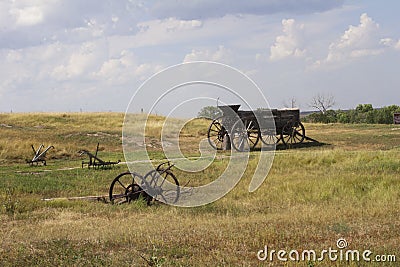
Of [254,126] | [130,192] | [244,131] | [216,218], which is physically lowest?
[216,218]

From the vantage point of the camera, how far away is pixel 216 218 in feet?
35.1

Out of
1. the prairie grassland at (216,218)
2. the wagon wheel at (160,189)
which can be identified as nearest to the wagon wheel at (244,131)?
the prairie grassland at (216,218)

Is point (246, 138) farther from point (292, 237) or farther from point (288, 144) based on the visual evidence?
point (292, 237)

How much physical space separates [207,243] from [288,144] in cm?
2132

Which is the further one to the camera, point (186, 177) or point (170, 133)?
point (170, 133)

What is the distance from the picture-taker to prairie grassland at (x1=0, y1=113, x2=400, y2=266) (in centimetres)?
685

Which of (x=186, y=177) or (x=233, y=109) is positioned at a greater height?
(x=233, y=109)

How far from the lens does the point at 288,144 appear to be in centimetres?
2827

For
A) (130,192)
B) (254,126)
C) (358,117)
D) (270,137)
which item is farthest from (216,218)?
(358,117)

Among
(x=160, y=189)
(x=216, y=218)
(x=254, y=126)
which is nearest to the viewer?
(x=216, y=218)

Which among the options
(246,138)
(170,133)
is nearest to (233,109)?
(246,138)

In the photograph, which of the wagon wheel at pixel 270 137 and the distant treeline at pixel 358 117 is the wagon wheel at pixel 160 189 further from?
the distant treeline at pixel 358 117

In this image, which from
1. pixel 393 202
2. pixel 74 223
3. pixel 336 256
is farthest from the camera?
pixel 393 202

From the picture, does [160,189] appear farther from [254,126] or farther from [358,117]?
[358,117]
